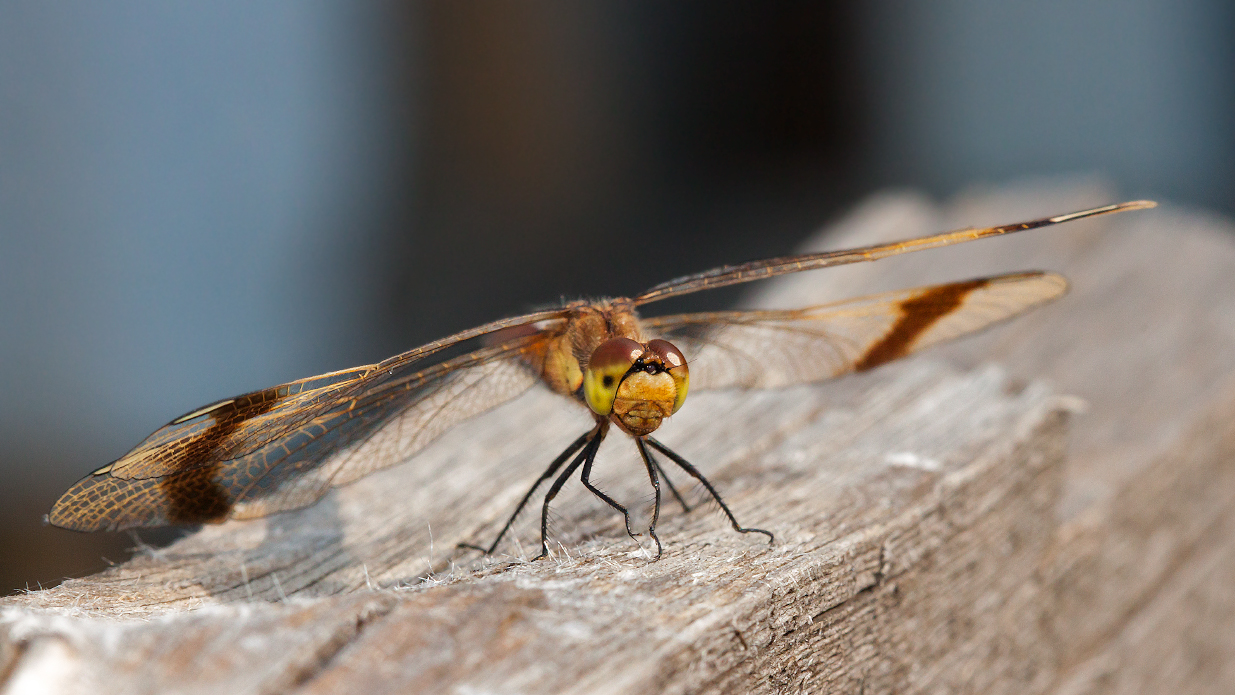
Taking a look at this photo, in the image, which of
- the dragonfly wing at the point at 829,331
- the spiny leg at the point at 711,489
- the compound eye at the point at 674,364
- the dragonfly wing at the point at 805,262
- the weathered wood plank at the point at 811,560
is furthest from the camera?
the dragonfly wing at the point at 829,331

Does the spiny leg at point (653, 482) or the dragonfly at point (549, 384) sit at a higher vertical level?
the dragonfly at point (549, 384)

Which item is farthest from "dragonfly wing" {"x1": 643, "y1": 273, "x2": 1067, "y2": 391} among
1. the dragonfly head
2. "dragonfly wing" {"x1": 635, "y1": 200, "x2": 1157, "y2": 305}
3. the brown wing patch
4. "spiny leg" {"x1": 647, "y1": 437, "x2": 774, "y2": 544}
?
the dragonfly head

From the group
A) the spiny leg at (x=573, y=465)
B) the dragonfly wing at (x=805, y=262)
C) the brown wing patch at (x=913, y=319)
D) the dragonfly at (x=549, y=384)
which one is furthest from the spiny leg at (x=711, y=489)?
the brown wing patch at (x=913, y=319)

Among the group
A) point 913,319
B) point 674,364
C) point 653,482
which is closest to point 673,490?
point 653,482

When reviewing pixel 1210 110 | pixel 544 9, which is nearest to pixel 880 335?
pixel 544 9

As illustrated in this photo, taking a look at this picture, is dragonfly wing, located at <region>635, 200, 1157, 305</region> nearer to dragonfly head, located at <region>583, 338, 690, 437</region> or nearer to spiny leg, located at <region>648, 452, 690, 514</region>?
dragonfly head, located at <region>583, 338, 690, 437</region>

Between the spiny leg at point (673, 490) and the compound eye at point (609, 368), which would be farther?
the spiny leg at point (673, 490)

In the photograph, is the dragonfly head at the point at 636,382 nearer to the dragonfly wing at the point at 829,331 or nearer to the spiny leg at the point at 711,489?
the spiny leg at the point at 711,489

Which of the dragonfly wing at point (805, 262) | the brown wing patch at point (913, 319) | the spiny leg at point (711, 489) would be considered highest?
the dragonfly wing at point (805, 262)
